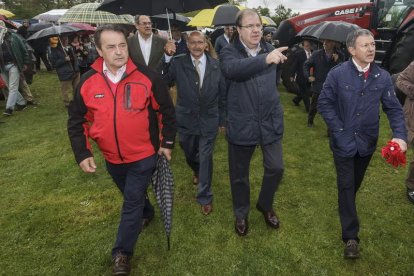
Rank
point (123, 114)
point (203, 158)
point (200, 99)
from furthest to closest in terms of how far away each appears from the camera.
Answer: point (203, 158)
point (200, 99)
point (123, 114)

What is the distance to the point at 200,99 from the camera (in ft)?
12.3

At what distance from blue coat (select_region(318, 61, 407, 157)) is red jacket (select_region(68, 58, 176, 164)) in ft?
4.68

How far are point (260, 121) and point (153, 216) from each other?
1690mm

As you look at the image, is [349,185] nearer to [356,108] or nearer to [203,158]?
[356,108]

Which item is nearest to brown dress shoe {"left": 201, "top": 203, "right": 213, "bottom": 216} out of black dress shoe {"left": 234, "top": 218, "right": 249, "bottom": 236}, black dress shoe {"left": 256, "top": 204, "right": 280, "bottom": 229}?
black dress shoe {"left": 234, "top": 218, "right": 249, "bottom": 236}

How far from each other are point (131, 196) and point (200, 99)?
1393mm

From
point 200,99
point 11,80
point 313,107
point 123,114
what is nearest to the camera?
point 123,114

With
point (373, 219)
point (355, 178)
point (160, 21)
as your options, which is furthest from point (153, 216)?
point (160, 21)


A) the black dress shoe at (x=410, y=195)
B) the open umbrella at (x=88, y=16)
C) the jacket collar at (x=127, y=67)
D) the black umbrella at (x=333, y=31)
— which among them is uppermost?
the open umbrella at (x=88, y=16)

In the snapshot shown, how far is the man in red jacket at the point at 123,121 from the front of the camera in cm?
263

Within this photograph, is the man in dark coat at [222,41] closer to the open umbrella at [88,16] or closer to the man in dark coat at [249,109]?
the open umbrella at [88,16]

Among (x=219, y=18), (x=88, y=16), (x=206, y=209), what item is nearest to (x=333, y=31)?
(x=219, y=18)

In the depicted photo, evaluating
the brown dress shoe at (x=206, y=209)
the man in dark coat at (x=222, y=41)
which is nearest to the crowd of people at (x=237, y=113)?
the brown dress shoe at (x=206, y=209)

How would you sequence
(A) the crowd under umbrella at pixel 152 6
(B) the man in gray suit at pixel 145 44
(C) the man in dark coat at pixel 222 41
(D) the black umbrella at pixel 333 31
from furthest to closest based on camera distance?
(C) the man in dark coat at pixel 222 41 → (D) the black umbrella at pixel 333 31 → (B) the man in gray suit at pixel 145 44 → (A) the crowd under umbrella at pixel 152 6
